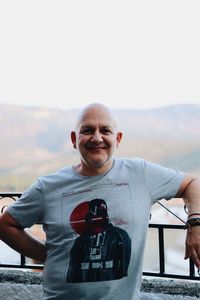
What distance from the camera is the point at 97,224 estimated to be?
0.78 m

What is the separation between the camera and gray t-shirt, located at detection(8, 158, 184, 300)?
2.50 feet

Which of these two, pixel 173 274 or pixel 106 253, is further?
pixel 173 274

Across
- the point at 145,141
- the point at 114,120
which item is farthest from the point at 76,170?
the point at 145,141

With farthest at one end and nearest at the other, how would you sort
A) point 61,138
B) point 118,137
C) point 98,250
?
point 61,138, point 118,137, point 98,250

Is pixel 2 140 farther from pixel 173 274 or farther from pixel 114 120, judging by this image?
pixel 114 120

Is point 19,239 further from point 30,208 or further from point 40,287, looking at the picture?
point 40,287

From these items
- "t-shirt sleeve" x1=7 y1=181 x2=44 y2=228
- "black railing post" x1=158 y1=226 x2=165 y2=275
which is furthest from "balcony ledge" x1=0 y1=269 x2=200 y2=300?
"t-shirt sleeve" x1=7 y1=181 x2=44 y2=228

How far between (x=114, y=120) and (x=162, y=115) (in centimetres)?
368

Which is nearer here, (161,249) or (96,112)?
(96,112)

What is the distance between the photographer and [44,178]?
2.80 ft

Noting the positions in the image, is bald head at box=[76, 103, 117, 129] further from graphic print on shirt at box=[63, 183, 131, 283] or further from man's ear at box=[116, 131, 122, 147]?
graphic print on shirt at box=[63, 183, 131, 283]

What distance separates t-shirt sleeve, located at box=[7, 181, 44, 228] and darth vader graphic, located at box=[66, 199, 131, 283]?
0.32 feet

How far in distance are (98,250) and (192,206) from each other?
234mm

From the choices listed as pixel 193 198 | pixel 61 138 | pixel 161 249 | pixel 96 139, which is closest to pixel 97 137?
pixel 96 139
